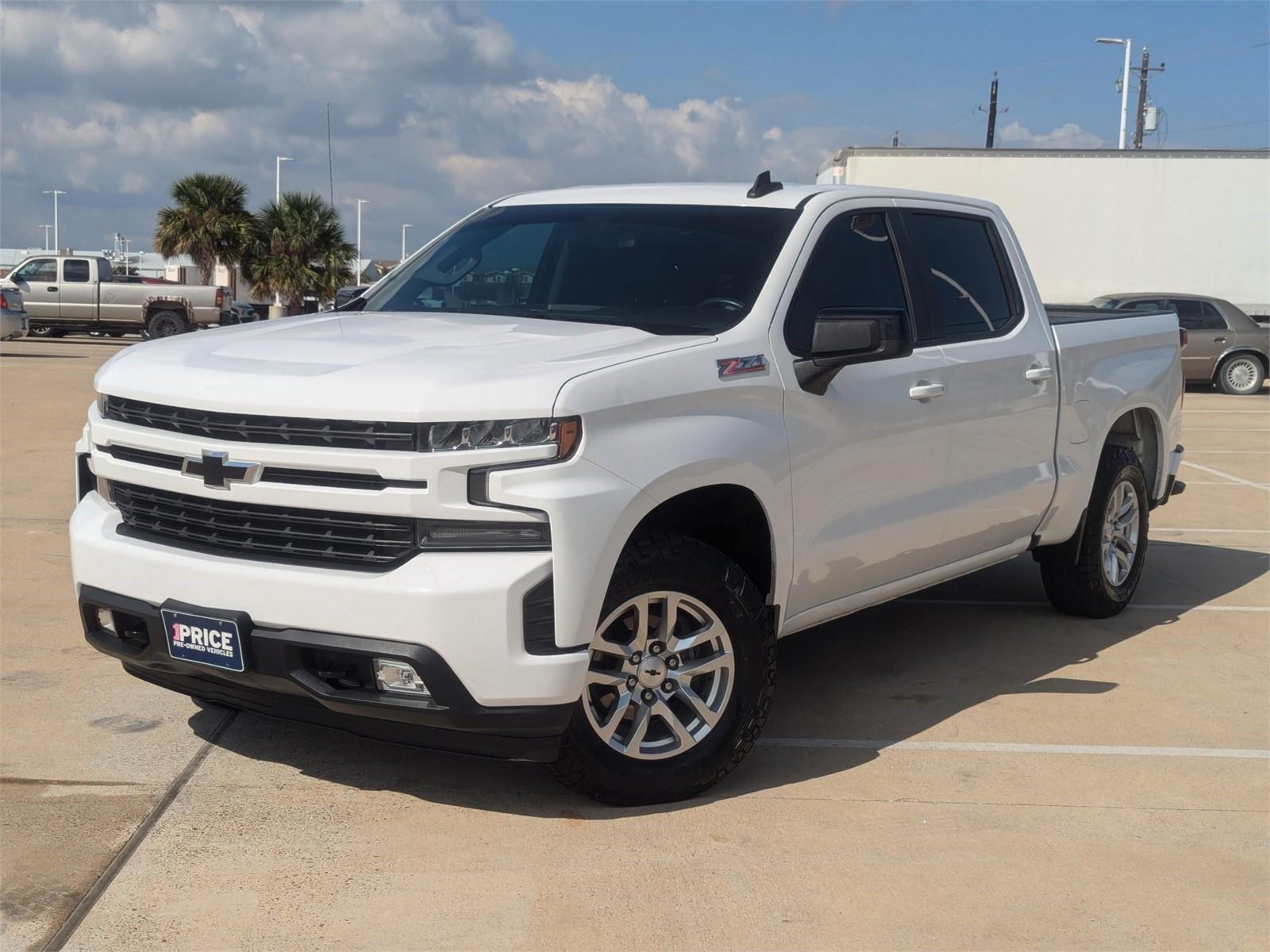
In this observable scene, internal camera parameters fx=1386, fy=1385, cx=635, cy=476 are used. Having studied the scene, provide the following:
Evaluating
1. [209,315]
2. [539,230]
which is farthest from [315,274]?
[539,230]

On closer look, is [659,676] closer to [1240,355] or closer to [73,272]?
[1240,355]

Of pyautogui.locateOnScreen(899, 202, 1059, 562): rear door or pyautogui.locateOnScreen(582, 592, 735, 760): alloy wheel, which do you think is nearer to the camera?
pyautogui.locateOnScreen(582, 592, 735, 760): alloy wheel

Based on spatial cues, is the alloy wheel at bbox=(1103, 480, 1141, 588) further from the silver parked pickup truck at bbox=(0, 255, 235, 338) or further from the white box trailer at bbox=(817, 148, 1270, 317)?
the silver parked pickup truck at bbox=(0, 255, 235, 338)

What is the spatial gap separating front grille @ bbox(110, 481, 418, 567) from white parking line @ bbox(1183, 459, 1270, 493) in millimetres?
10369

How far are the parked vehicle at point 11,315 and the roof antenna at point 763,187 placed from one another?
2399cm

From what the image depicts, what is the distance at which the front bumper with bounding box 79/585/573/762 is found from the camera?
3799 millimetres

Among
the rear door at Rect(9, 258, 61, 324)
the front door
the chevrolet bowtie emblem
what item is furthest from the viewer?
the rear door at Rect(9, 258, 61, 324)

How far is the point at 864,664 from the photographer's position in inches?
241

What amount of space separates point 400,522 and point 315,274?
44559 millimetres

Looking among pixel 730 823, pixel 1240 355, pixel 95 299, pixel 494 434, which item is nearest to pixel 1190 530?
pixel 730 823

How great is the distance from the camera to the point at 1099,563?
266 inches

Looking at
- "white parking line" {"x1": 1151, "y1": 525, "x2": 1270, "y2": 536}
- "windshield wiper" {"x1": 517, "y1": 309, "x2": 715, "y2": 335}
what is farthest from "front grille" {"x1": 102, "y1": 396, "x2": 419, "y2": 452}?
"white parking line" {"x1": 1151, "y1": 525, "x2": 1270, "y2": 536}

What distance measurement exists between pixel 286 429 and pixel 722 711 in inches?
63.7

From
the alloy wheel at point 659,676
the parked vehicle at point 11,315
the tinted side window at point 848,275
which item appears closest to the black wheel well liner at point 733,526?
the alloy wheel at point 659,676
